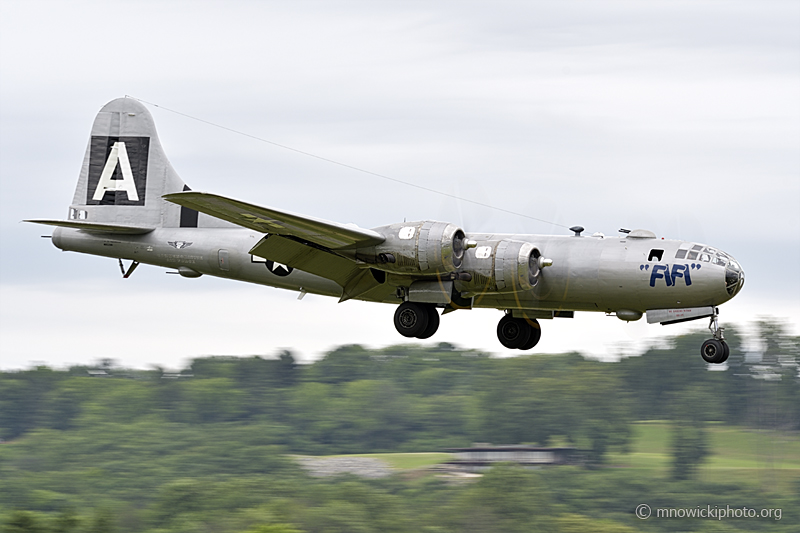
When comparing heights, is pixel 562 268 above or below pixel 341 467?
above

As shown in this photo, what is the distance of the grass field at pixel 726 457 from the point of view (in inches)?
3873

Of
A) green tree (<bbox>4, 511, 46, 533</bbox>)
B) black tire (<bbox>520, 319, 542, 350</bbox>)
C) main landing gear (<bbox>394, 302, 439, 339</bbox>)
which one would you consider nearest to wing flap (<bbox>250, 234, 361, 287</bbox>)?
main landing gear (<bbox>394, 302, 439, 339</bbox>)

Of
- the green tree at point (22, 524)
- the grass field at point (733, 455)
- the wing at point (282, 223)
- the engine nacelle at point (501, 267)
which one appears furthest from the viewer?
the grass field at point (733, 455)

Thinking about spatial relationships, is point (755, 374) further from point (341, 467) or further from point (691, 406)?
point (341, 467)

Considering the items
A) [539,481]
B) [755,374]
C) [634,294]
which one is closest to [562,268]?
[634,294]

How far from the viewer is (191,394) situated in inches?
5012

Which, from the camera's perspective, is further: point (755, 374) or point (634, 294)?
point (755, 374)

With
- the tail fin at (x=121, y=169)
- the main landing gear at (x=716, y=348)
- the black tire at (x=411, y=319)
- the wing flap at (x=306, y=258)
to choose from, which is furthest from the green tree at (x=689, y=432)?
the wing flap at (x=306, y=258)

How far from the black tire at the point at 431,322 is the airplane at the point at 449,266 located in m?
0.03

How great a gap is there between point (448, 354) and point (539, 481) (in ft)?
95.1

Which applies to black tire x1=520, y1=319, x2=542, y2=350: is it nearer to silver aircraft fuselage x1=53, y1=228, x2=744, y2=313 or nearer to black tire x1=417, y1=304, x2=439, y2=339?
silver aircraft fuselage x1=53, y1=228, x2=744, y2=313

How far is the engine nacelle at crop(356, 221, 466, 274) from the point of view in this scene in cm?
2481

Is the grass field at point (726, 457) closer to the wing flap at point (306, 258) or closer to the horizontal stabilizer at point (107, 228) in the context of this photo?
the wing flap at point (306, 258)

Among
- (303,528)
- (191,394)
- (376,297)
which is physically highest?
(376,297)
